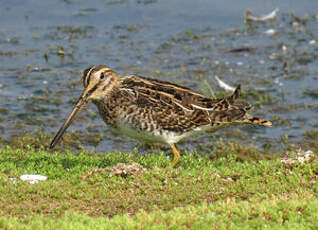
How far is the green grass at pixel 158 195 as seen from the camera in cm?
678

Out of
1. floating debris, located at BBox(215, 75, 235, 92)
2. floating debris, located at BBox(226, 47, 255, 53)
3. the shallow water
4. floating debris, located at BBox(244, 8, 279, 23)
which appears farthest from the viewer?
floating debris, located at BBox(244, 8, 279, 23)

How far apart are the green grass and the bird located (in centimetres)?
51

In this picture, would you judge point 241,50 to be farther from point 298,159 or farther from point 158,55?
point 298,159

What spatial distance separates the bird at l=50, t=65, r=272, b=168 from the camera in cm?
895

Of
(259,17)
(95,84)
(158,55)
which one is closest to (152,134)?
(95,84)

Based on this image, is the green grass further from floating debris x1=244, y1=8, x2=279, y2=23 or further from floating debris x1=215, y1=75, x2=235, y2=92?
floating debris x1=244, y1=8, x2=279, y2=23

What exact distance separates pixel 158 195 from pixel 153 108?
1386 mm

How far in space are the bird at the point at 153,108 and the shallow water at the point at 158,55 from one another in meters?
2.76

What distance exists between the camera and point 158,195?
8062 millimetres

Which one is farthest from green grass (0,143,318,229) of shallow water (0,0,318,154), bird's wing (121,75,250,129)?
shallow water (0,0,318,154)

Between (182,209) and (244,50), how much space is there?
30.4 feet

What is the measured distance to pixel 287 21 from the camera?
17.4 m

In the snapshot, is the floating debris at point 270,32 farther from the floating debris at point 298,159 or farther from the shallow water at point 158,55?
the floating debris at point 298,159

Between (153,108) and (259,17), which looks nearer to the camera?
(153,108)
